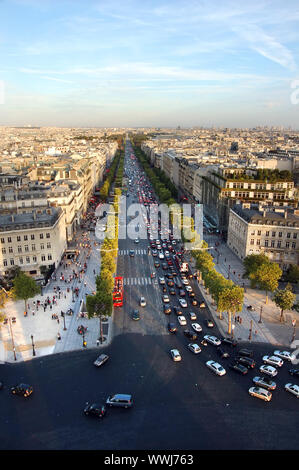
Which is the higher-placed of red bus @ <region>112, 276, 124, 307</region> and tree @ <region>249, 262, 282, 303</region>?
tree @ <region>249, 262, 282, 303</region>

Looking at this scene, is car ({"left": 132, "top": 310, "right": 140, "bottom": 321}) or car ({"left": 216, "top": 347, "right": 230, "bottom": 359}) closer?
car ({"left": 216, "top": 347, "right": 230, "bottom": 359})

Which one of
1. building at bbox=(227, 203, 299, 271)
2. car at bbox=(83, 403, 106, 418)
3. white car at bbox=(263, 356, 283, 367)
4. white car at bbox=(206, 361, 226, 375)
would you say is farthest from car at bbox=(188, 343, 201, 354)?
building at bbox=(227, 203, 299, 271)

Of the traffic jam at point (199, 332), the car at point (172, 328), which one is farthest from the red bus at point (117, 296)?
the car at point (172, 328)

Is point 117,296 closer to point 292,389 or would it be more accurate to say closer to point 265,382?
point 265,382

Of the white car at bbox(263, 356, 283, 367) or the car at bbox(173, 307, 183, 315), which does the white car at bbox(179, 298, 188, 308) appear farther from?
the white car at bbox(263, 356, 283, 367)

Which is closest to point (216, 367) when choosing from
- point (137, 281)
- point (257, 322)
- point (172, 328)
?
point (172, 328)

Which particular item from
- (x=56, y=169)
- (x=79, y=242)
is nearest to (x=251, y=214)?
(x=79, y=242)
